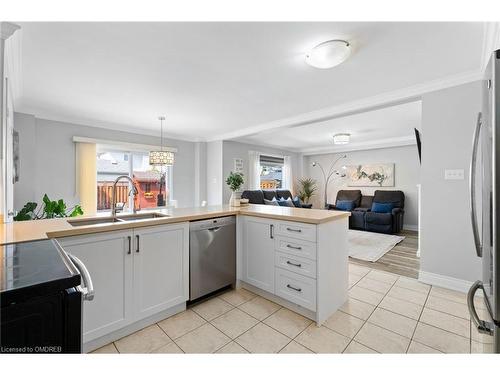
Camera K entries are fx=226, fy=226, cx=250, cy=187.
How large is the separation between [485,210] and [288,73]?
196cm

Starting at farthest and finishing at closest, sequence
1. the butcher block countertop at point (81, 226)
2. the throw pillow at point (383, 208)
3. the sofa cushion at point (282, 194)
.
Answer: the sofa cushion at point (282, 194), the throw pillow at point (383, 208), the butcher block countertop at point (81, 226)

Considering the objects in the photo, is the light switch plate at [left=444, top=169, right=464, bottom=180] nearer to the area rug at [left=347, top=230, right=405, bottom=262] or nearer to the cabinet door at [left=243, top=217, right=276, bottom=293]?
the area rug at [left=347, top=230, right=405, bottom=262]

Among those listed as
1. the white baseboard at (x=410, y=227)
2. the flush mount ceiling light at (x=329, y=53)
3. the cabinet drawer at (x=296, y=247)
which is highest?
the flush mount ceiling light at (x=329, y=53)

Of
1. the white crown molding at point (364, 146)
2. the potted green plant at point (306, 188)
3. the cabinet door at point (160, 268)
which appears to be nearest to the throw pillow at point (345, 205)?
the potted green plant at point (306, 188)

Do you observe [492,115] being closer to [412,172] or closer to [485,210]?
[485,210]

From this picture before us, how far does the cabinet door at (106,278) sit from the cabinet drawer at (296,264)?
48.7 inches

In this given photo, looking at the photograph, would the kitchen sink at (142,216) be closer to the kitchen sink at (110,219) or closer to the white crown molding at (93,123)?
the kitchen sink at (110,219)

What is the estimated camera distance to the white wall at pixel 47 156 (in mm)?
3326

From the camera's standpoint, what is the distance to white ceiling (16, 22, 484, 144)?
1.64 metres

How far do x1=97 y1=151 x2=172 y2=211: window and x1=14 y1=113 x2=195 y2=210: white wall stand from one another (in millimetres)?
404

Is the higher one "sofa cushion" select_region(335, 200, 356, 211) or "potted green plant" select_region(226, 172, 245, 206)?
"potted green plant" select_region(226, 172, 245, 206)

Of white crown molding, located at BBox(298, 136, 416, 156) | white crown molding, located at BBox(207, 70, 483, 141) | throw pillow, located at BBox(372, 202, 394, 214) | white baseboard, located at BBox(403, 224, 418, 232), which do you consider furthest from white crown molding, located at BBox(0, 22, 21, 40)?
white baseboard, located at BBox(403, 224, 418, 232)

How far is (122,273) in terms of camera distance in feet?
5.43
